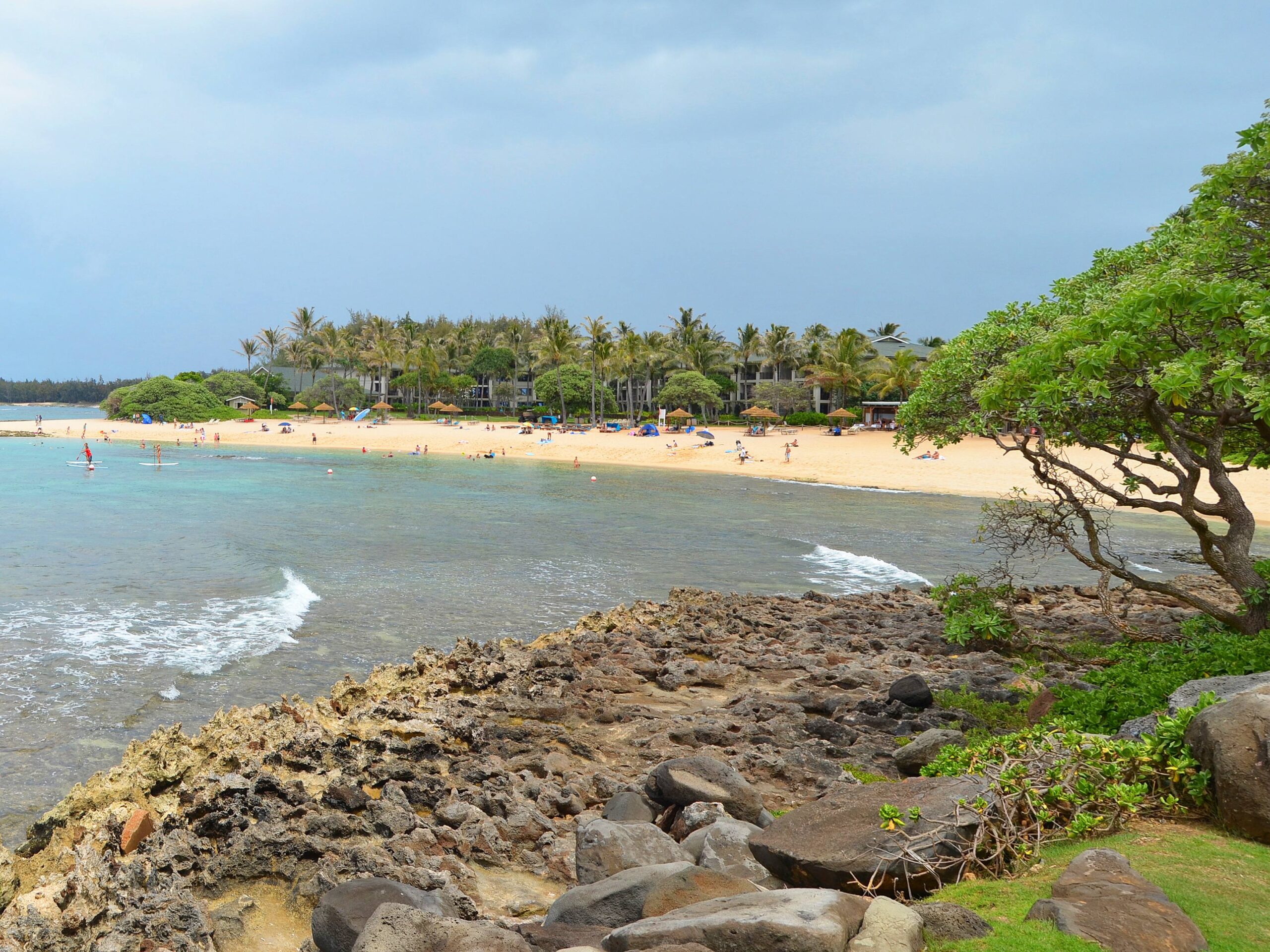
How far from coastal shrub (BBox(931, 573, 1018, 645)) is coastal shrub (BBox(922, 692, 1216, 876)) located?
21.6 feet

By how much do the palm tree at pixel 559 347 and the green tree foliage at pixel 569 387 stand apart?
559 millimetres

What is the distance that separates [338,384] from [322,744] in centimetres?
10053

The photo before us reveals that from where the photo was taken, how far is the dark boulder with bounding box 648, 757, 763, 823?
691 centimetres

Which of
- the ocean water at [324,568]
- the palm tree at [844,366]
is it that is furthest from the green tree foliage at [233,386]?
the palm tree at [844,366]

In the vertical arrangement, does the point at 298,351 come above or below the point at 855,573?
above

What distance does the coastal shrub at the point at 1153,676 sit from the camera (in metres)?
7.54

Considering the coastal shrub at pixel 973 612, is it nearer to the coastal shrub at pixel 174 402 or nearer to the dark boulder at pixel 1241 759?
the dark boulder at pixel 1241 759

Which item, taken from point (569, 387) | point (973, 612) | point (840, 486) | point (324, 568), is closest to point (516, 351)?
point (569, 387)

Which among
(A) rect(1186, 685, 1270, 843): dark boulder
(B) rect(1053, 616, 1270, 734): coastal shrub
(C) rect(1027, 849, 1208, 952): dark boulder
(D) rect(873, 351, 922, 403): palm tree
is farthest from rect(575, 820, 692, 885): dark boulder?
(D) rect(873, 351, 922, 403): palm tree

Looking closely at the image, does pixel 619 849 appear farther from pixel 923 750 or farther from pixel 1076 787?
pixel 923 750

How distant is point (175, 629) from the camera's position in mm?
15570

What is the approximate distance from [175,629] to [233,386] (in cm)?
9858

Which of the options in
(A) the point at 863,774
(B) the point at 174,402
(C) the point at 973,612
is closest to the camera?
(A) the point at 863,774

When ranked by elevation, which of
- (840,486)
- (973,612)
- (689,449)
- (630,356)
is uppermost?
(630,356)
